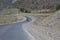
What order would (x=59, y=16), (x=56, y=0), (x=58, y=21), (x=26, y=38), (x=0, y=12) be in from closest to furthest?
(x=26, y=38) < (x=58, y=21) < (x=59, y=16) < (x=0, y=12) < (x=56, y=0)

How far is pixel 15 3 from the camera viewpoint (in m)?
18.5

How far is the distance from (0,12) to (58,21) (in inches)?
268

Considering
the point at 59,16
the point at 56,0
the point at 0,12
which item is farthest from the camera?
the point at 56,0

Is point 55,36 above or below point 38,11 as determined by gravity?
above

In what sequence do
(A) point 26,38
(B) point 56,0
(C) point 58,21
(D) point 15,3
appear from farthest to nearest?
(D) point 15,3 → (B) point 56,0 → (C) point 58,21 → (A) point 26,38

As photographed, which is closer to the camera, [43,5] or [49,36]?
[49,36]

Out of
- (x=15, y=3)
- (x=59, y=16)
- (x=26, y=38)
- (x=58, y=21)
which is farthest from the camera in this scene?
(x=15, y=3)

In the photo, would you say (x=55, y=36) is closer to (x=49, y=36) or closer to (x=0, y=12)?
(x=49, y=36)

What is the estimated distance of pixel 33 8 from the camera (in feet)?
58.2

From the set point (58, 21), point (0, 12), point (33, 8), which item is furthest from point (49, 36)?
point (33, 8)

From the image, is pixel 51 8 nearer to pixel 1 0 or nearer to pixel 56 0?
pixel 56 0

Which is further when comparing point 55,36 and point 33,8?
point 33,8

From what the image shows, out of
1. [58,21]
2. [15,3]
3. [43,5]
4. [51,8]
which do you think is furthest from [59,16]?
[15,3]

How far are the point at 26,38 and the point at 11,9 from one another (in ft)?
34.7
